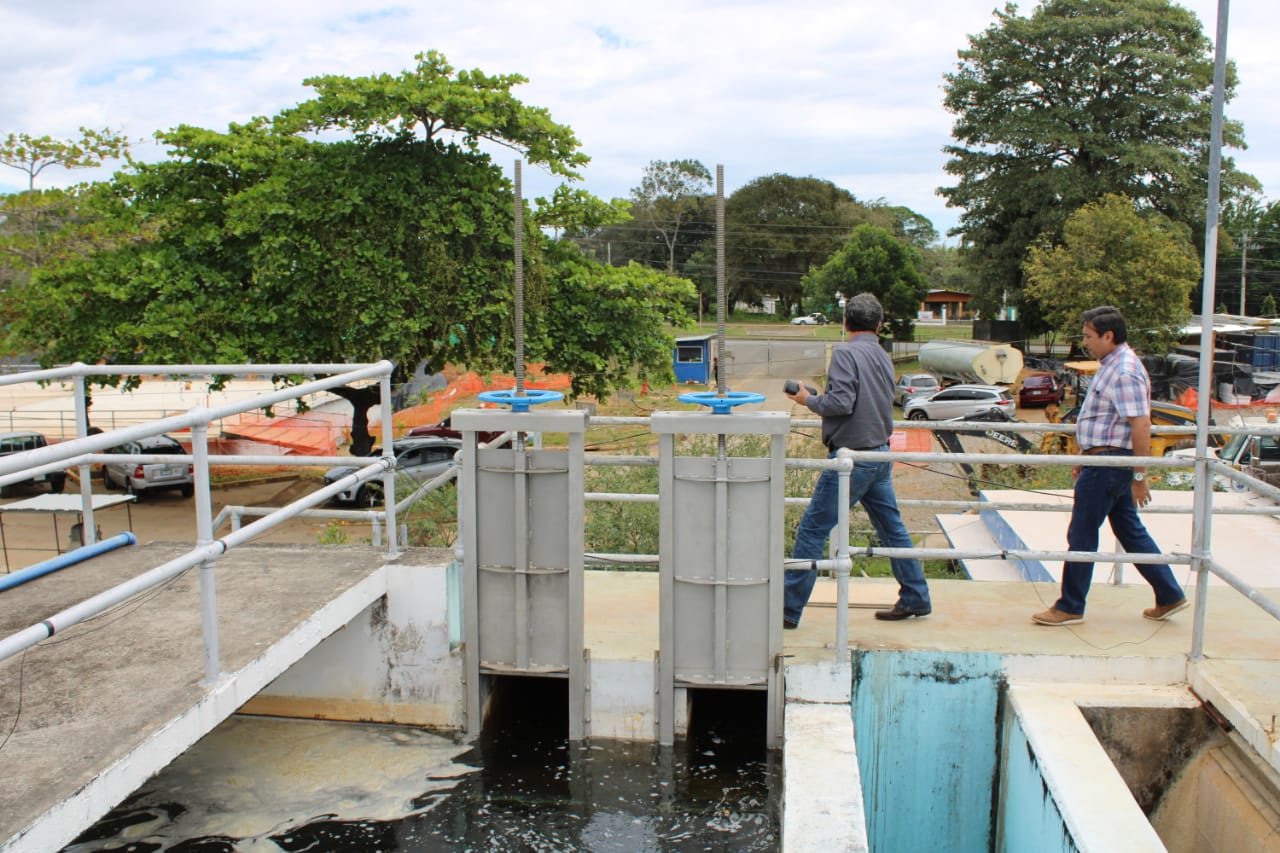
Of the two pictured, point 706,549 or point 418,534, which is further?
point 418,534

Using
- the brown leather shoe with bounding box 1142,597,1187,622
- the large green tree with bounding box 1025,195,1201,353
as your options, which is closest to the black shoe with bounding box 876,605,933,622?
the brown leather shoe with bounding box 1142,597,1187,622

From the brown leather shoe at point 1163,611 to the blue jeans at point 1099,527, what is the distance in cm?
2

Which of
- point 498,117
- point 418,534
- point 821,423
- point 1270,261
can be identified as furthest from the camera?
point 1270,261

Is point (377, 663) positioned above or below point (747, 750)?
above

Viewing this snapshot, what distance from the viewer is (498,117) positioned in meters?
17.0

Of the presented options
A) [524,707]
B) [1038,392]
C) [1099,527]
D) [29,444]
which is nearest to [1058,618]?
[1099,527]

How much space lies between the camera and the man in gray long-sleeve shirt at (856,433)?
5211 millimetres

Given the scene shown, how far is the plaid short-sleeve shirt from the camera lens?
5.16 meters

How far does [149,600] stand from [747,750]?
2.98 metres

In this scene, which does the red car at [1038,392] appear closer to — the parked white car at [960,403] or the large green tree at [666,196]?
the parked white car at [960,403]

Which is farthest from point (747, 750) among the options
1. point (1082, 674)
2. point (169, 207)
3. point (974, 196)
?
point (974, 196)

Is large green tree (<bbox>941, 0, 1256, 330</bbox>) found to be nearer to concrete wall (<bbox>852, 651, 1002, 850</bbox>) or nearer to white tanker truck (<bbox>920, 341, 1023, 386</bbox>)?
white tanker truck (<bbox>920, 341, 1023, 386</bbox>)

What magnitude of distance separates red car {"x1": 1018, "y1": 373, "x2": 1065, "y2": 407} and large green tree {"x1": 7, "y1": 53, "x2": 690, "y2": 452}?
73.9ft

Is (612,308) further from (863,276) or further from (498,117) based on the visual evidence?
(863,276)
